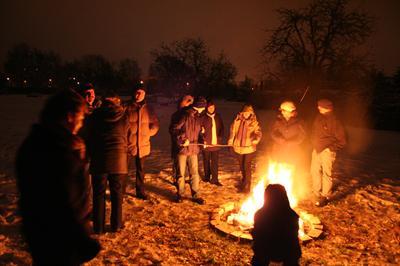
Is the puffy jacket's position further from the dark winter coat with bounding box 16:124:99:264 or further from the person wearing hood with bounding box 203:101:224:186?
the dark winter coat with bounding box 16:124:99:264

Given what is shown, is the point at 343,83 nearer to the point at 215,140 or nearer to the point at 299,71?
the point at 299,71

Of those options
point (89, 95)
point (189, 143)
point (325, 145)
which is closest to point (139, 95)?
point (89, 95)

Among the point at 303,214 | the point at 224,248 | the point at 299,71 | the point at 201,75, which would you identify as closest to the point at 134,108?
the point at 224,248

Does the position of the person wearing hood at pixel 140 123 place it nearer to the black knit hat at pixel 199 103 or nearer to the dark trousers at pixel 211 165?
the black knit hat at pixel 199 103

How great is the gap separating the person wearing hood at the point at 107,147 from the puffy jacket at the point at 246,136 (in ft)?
10.00

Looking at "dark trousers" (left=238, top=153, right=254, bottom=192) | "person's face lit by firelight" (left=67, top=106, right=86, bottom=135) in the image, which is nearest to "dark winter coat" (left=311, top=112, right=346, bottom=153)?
"dark trousers" (left=238, top=153, right=254, bottom=192)

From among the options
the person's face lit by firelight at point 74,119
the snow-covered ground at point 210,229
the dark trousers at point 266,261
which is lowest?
the snow-covered ground at point 210,229

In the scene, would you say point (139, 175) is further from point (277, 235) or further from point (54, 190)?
point (54, 190)

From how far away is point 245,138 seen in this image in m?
7.30

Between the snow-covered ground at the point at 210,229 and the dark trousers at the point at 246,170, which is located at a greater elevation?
the dark trousers at the point at 246,170

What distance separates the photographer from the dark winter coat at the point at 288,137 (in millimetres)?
6652

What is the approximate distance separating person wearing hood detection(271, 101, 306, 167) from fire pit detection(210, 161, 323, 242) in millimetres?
208

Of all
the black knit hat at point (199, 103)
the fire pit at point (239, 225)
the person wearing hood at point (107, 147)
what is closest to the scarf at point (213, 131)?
the black knit hat at point (199, 103)

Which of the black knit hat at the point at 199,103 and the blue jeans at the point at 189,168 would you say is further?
the black knit hat at the point at 199,103
